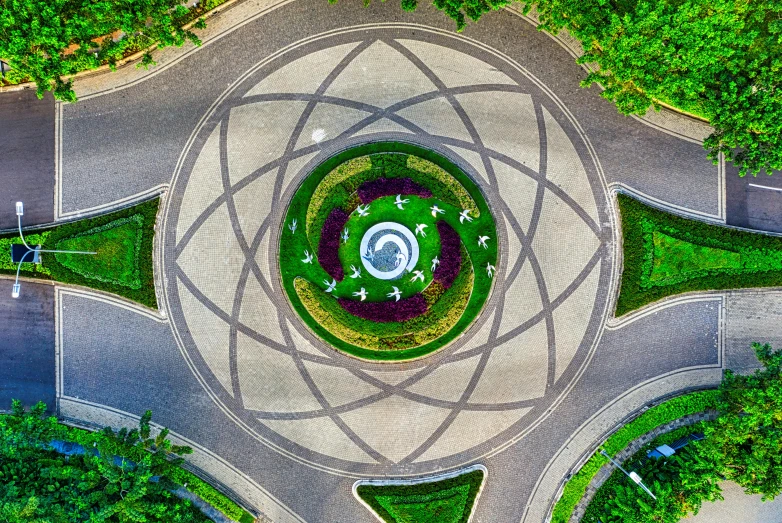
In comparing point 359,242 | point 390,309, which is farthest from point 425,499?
point 359,242

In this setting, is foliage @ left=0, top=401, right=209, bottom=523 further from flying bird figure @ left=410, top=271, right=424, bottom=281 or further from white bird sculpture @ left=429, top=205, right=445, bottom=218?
white bird sculpture @ left=429, top=205, right=445, bottom=218

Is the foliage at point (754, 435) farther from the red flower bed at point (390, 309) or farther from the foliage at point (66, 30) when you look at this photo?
the foliage at point (66, 30)

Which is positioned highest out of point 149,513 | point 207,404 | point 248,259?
point 248,259

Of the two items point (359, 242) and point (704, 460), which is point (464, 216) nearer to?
point (359, 242)

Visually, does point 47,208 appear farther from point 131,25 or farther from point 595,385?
point 595,385

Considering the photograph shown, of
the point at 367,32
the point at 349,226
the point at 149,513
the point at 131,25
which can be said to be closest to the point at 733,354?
the point at 349,226

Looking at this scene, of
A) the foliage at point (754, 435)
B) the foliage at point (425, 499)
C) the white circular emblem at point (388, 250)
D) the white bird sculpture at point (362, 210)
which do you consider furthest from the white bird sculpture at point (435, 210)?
the foliage at point (754, 435)
